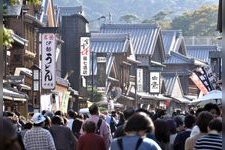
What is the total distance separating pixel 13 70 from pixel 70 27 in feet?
65.5

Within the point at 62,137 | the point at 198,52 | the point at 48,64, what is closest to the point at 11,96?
the point at 48,64

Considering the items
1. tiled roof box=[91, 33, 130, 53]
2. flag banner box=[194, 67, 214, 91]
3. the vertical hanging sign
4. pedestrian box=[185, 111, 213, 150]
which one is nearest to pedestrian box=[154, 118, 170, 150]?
pedestrian box=[185, 111, 213, 150]

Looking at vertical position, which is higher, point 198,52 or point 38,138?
point 198,52

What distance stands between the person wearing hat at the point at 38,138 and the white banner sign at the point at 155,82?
5892cm

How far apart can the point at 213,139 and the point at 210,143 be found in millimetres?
62

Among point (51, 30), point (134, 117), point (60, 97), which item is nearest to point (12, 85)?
point (51, 30)

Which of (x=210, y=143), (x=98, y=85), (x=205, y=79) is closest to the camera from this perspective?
(x=210, y=143)

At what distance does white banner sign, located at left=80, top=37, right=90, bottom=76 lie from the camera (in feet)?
169

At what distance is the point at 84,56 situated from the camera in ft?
170

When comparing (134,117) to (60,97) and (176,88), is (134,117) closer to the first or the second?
(60,97)

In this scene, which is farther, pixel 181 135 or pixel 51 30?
pixel 51 30

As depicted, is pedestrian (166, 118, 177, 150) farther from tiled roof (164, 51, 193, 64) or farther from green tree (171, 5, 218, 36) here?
green tree (171, 5, 218, 36)

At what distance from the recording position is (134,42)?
8044 cm

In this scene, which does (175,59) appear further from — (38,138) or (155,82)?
(38,138)
